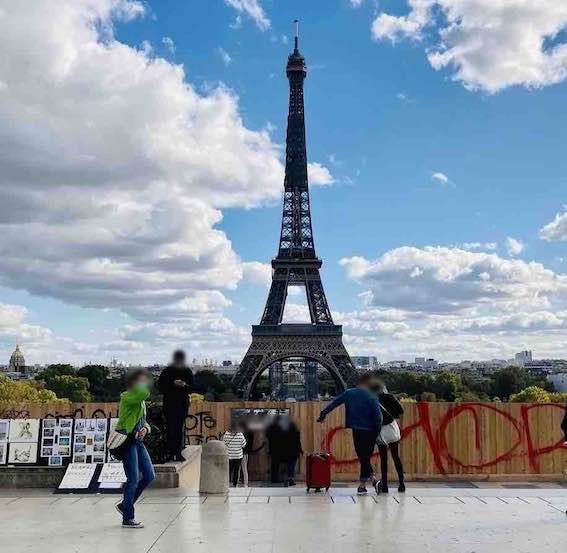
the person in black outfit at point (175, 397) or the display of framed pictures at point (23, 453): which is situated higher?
the person in black outfit at point (175, 397)

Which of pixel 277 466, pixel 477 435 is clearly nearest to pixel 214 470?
pixel 277 466

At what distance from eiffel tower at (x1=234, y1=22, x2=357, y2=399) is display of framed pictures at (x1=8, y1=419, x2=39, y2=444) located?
65899 mm

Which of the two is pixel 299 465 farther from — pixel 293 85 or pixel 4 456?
pixel 293 85

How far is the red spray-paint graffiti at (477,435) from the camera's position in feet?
63.9

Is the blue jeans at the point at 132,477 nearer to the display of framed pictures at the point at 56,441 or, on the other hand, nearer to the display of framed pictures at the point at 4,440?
the display of framed pictures at the point at 56,441

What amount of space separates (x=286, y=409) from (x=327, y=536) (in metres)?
10.8

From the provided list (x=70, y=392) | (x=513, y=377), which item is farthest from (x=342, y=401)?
(x=513, y=377)

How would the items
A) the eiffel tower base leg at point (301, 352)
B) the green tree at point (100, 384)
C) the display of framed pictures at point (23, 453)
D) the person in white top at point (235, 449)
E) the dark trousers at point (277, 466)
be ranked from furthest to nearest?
the green tree at point (100, 384) < the eiffel tower base leg at point (301, 352) < the dark trousers at point (277, 466) < the person in white top at point (235, 449) < the display of framed pictures at point (23, 453)

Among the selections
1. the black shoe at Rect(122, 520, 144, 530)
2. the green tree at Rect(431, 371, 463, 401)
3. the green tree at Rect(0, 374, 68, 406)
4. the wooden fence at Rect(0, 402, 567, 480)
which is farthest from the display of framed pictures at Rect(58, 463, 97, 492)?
the green tree at Rect(431, 371, 463, 401)

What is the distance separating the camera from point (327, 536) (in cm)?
929

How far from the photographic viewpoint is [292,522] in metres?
10.2

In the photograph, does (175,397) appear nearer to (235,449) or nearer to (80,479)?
(80,479)

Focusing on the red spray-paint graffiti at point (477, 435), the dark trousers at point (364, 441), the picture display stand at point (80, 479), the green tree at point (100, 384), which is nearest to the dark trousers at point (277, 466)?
the red spray-paint graffiti at point (477, 435)

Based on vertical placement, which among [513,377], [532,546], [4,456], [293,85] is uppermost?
[293,85]
